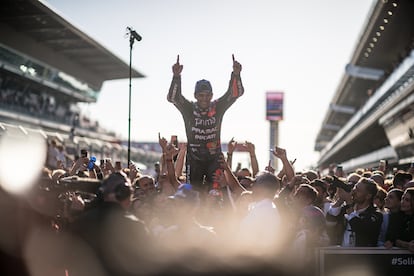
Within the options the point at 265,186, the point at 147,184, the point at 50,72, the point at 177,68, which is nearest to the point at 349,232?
the point at 265,186

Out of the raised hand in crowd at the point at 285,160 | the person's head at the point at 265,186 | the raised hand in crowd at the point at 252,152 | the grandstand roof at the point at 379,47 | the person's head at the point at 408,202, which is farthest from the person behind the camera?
the grandstand roof at the point at 379,47

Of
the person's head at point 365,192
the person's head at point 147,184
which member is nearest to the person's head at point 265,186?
the person's head at point 365,192

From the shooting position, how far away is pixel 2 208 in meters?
5.09

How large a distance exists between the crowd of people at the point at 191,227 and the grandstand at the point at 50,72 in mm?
34439

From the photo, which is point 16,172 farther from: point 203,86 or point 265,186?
point 203,86

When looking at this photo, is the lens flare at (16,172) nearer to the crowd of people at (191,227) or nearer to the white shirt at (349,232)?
the crowd of people at (191,227)

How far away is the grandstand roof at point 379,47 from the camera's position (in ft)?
111

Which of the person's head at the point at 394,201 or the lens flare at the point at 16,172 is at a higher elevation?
the lens flare at the point at 16,172

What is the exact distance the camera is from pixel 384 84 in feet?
134

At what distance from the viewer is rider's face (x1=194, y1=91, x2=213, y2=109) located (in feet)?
24.1

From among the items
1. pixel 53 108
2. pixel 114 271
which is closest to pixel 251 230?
pixel 114 271

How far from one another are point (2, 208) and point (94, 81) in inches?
2810

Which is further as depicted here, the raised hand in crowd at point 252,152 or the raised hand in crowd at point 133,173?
the raised hand in crowd at point 133,173

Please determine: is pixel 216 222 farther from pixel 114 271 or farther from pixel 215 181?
pixel 114 271
